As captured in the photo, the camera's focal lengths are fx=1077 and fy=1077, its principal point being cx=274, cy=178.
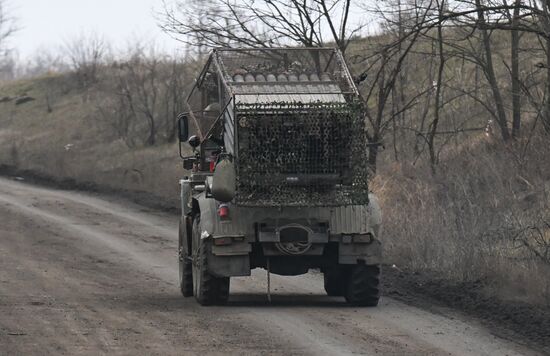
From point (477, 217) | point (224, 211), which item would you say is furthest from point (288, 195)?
point (477, 217)

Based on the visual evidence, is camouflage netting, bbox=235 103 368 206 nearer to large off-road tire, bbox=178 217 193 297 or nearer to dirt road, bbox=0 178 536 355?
dirt road, bbox=0 178 536 355

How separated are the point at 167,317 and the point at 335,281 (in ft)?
9.85

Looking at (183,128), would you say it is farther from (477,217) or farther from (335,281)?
(477,217)

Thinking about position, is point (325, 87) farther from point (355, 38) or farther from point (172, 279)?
point (355, 38)

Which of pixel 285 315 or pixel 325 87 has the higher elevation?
pixel 325 87

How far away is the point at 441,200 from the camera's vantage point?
20078 millimetres

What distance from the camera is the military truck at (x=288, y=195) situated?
12.5 metres

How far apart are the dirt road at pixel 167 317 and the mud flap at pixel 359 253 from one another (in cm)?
58

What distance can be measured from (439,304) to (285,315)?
215cm

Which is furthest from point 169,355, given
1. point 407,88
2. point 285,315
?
point 407,88

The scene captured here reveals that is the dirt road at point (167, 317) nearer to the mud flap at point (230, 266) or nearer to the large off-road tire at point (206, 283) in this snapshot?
the large off-road tire at point (206, 283)

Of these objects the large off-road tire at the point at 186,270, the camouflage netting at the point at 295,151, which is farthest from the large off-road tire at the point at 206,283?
the large off-road tire at the point at 186,270

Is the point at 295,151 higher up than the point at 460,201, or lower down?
higher up

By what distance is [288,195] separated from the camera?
41.0ft
